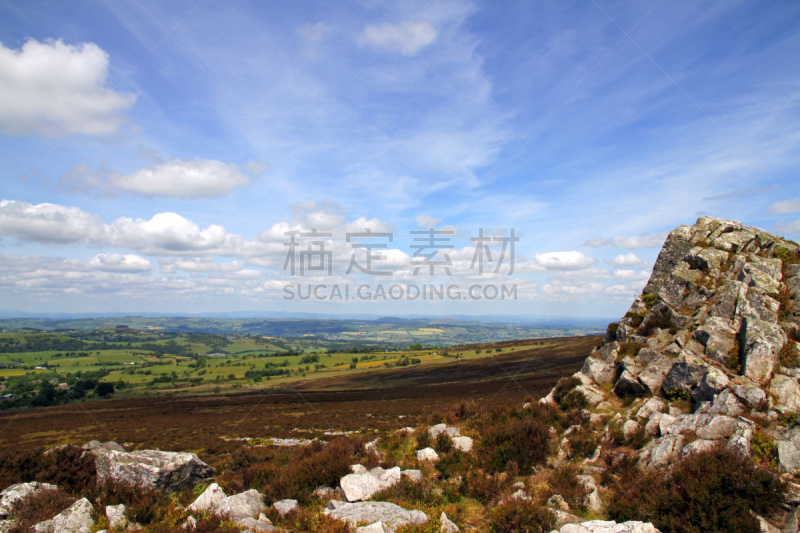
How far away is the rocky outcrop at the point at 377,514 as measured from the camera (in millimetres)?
8070

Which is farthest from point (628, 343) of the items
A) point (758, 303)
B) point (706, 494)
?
point (706, 494)

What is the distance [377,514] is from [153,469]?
7930 millimetres

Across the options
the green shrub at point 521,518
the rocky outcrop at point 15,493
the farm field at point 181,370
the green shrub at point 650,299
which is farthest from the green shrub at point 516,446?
the farm field at point 181,370

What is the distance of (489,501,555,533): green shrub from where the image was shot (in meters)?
7.74

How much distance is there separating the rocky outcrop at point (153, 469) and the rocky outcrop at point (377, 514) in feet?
20.2

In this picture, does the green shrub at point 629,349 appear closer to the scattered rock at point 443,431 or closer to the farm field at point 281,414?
the scattered rock at point 443,431

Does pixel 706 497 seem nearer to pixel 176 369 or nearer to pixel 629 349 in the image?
pixel 629 349

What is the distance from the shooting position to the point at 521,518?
8023 millimetres

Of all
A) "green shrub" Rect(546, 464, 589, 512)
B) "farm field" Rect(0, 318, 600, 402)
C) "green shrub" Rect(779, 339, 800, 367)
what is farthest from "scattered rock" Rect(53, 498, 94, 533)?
"farm field" Rect(0, 318, 600, 402)

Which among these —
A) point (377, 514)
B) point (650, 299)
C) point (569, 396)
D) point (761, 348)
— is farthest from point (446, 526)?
point (650, 299)

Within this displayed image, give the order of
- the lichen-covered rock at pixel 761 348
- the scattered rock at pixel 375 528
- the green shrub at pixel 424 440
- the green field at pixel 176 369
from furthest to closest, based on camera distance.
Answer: the green field at pixel 176 369, the green shrub at pixel 424 440, the lichen-covered rock at pixel 761 348, the scattered rock at pixel 375 528

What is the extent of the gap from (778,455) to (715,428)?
1.31 m

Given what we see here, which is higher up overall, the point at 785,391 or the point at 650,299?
the point at 650,299

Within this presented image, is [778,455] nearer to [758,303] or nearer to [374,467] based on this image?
[758,303]
